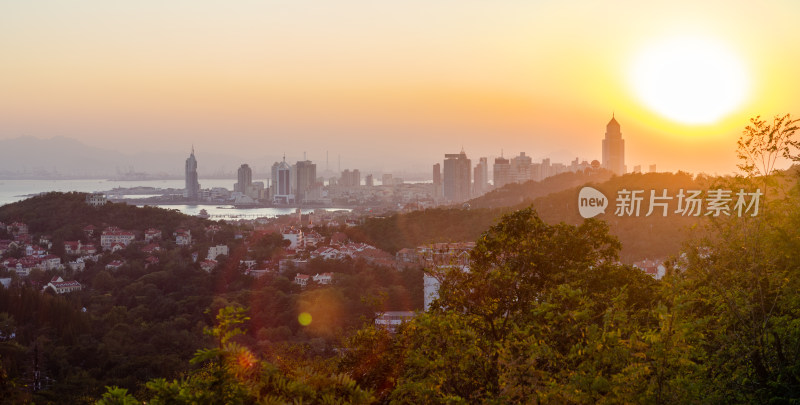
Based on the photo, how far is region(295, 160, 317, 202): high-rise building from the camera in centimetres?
6425

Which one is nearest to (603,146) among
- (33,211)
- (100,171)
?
(33,211)

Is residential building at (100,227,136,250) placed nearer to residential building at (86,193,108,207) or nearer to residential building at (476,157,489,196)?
residential building at (86,193,108,207)

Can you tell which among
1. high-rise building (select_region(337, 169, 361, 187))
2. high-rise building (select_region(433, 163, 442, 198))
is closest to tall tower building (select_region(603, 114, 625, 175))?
high-rise building (select_region(433, 163, 442, 198))

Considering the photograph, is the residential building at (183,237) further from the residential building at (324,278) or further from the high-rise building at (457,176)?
the high-rise building at (457,176)

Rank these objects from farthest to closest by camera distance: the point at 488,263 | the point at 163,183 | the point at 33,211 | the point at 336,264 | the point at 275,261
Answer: the point at 163,183 → the point at 33,211 → the point at 275,261 → the point at 336,264 → the point at 488,263

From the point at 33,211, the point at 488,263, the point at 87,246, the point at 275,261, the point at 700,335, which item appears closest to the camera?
the point at 700,335

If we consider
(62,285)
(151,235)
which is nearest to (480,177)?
(151,235)

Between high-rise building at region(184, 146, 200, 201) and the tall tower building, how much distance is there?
36.8 metres

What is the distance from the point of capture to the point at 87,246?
2473 cm

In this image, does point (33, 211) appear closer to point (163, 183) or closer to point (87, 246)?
point (87, 246)

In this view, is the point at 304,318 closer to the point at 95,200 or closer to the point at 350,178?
the point at 95,200

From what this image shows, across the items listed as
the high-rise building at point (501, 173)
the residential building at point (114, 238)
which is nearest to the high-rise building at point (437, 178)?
the high-rise building at point (501, 173)

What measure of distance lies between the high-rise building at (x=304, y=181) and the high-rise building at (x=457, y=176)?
14172 mm

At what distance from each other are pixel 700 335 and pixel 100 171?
88545 millimetres
